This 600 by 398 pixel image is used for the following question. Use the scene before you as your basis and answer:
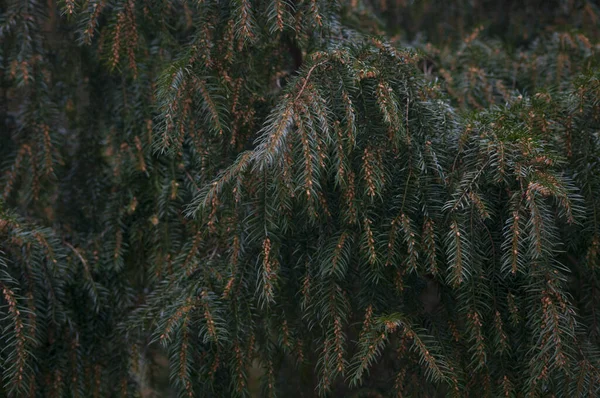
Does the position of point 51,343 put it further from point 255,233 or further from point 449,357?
point 449,357

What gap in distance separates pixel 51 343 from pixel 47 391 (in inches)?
6.0

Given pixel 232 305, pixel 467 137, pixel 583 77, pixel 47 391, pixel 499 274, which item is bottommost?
pixel 47 391

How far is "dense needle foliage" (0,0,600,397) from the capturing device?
1.50m

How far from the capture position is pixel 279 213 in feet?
4.85

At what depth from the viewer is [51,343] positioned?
2.01 meters

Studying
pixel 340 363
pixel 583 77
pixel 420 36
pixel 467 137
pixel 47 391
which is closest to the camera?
pixel 340 363

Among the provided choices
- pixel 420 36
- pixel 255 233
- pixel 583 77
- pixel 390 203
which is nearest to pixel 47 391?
pixel 255 233

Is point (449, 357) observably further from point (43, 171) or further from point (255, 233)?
point (43, 171)

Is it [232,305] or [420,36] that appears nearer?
[232,305]

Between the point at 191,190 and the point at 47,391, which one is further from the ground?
the point at 191,190

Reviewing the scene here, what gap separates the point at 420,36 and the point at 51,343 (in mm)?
2025

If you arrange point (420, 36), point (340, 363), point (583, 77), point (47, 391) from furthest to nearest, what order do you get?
point (420, 36), point (47, 391), point (583, 77), point (340, 363)

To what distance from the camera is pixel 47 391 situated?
1962 mm

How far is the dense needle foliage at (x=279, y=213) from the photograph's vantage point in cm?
150
